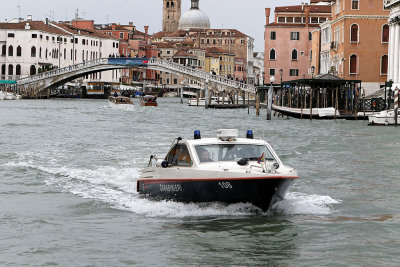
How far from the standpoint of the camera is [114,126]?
30734 millimetres

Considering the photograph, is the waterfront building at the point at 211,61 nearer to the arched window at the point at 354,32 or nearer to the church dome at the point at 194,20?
the church dome at the point at 194,20

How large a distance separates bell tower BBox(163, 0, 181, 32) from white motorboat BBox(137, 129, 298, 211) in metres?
143

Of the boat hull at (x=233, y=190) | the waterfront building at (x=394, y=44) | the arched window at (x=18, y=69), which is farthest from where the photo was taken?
the arched window at (x=18, y=69)

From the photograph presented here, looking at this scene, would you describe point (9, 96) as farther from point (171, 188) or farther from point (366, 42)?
point (171, 188)

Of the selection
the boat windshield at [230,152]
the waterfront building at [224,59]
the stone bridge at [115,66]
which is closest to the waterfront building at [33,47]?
the stone bridge at [115,66]

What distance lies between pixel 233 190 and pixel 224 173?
0.25 metres

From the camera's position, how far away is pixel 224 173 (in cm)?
944

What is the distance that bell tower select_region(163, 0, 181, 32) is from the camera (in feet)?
499

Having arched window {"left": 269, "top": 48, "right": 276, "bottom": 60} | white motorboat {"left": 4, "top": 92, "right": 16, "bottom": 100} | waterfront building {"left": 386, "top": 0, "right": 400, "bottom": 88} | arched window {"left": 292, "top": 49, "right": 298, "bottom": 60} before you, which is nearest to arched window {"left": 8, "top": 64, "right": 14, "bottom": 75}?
white motorboat {"left": 4, "top": 92, "right": 16, "bottom": 100}

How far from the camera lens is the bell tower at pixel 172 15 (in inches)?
5984

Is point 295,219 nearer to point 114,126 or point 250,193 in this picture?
point 250,193

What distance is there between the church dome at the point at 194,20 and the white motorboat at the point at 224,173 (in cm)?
13402

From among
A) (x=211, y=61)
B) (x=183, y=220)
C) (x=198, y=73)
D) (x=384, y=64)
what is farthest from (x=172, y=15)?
(x=183, y=220)

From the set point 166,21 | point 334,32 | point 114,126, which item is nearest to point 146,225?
point 114,126
